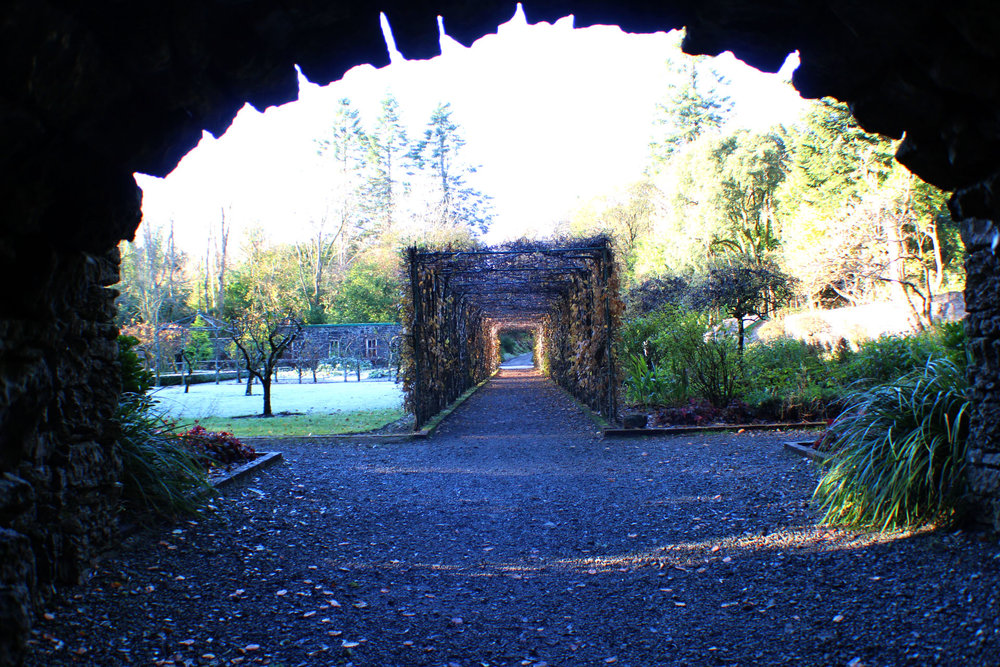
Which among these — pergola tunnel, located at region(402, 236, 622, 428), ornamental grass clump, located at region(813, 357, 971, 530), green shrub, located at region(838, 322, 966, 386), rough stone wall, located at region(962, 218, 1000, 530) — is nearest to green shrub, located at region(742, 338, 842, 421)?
green shrub, located at region(838, 322, 966, 386)

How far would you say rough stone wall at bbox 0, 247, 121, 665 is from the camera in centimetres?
212

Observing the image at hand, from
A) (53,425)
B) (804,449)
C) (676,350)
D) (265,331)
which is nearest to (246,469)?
(53,425)

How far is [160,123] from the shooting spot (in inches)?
92.9

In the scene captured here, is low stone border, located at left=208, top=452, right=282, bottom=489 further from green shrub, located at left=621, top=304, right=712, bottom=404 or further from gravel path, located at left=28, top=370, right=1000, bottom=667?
green shrub, located at left=621, top=304, right=712, bottom=404

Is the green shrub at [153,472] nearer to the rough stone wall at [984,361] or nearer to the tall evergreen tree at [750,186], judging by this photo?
the rough stone wall at [984,361]

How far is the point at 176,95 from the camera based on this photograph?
2.25m

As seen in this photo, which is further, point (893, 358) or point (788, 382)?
point (788, 382)

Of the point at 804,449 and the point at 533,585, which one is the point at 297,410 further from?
the point at 533,585

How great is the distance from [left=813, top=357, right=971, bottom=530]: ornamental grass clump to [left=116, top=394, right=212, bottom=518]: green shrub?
401 centimetres

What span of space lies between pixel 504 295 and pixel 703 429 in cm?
876

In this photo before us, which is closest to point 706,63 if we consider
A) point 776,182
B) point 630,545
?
point 776,182

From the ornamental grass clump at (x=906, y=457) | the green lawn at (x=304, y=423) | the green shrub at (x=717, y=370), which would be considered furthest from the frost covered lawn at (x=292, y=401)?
the ornamental grass clump at (x=906, y=457)

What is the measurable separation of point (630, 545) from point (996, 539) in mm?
1800

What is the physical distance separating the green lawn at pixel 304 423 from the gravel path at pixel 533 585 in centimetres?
355
